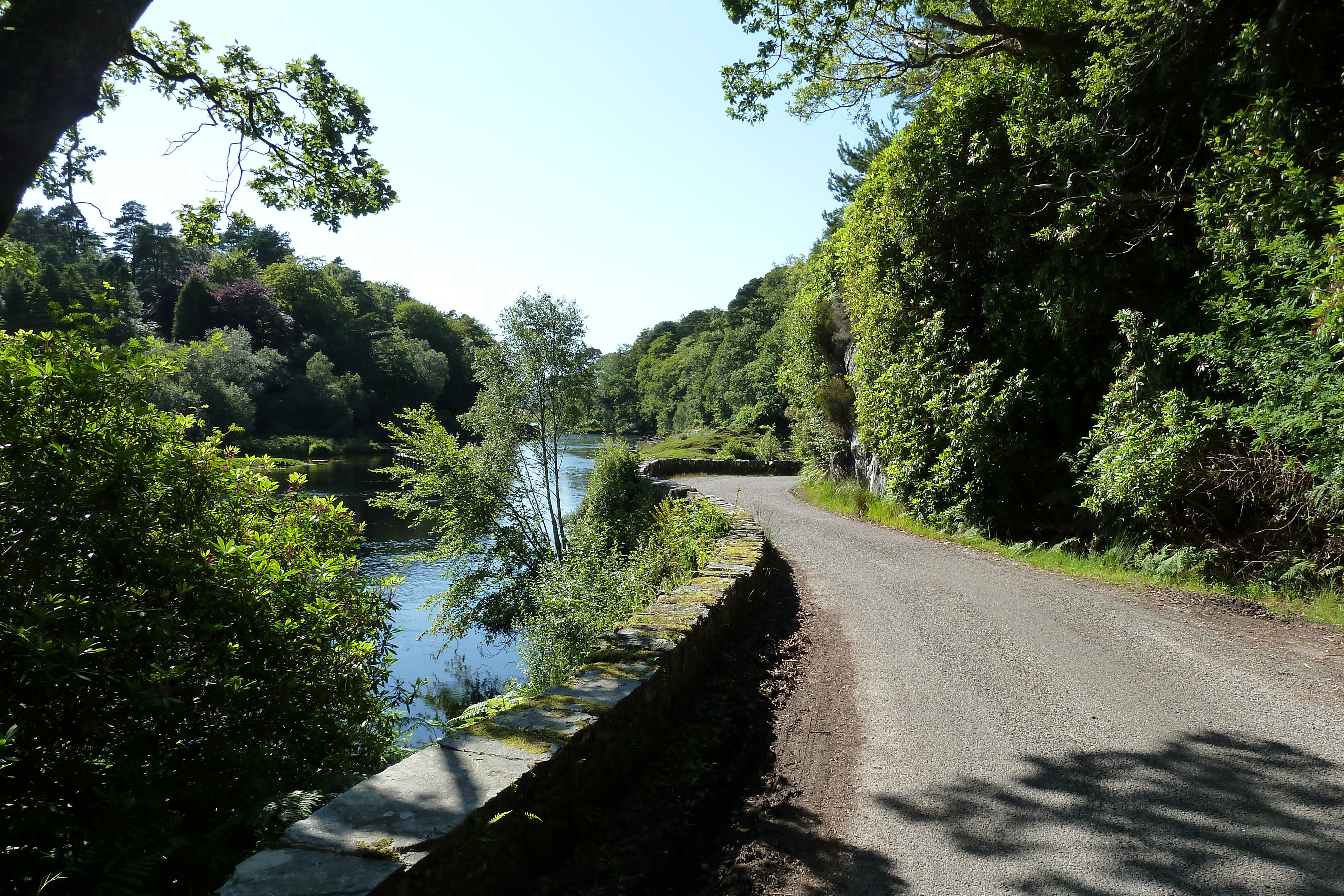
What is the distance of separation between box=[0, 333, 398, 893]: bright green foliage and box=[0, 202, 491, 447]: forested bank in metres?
18.9

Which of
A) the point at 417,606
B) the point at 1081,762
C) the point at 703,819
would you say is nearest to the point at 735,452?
the point at 417,606

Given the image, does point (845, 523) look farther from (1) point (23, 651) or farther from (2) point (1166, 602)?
(1) point (23, 651)

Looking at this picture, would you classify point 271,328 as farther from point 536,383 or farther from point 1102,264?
point 1102,264

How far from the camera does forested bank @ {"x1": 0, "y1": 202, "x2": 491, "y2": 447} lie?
3566 cm

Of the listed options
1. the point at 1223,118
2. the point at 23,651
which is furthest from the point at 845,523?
the point at 23,651

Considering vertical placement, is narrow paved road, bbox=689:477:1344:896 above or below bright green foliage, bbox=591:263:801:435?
below

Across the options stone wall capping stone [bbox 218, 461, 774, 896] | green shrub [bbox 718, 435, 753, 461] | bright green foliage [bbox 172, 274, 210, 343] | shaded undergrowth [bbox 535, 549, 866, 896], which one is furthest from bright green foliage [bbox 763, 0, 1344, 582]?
bright green foliage [bbox 172, 274, 210, 343]

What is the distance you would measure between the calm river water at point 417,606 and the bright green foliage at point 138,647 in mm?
735

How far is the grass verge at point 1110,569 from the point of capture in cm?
647

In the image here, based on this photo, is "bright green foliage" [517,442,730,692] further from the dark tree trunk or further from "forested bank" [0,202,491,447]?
"forested bank" [0,202,491,447]

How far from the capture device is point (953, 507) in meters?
11.8

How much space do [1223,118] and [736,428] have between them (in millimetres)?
36236

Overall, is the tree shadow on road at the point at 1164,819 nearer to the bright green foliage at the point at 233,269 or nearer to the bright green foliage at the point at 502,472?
the bright green foliage at the point at 502,472

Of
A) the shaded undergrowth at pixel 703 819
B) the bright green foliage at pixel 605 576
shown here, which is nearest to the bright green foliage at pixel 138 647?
the shaded undergrowth at pixel 703 819
